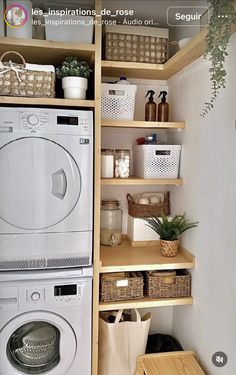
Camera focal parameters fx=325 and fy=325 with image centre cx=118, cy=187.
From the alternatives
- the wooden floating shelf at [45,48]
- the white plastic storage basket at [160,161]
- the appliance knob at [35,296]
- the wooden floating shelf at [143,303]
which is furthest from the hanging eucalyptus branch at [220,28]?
the appliance knob at [35,296]

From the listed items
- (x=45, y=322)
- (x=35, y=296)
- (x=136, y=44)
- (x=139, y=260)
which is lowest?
(x=45, y=322)

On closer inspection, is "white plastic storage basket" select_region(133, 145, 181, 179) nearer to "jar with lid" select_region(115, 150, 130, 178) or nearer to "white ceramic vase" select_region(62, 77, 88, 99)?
"jar with lid" select_region(115, 150, 130, 178)

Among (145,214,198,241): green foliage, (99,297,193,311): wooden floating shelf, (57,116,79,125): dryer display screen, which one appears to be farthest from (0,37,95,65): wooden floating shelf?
(99,297,193,311): wooden floating shelf

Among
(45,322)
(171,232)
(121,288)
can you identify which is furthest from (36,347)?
(171,232)

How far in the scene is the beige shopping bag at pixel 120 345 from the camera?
2197 millimetres

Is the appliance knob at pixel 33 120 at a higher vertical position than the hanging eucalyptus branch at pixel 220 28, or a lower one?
lower

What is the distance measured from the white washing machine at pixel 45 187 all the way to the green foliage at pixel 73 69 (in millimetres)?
262

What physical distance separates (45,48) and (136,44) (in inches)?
27.0

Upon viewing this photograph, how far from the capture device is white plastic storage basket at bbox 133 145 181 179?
2387 millimetres

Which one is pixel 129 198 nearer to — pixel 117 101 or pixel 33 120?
pixel 117 101

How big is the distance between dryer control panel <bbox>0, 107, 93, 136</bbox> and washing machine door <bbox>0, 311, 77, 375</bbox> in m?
1.13

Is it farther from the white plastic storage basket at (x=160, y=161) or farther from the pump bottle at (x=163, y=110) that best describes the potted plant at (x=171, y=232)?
the pump bottle at (x=163, y=110)

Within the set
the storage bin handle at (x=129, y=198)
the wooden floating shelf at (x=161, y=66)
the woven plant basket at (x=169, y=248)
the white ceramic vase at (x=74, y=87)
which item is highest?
the wooden floating shelf at (x=161, y=66)

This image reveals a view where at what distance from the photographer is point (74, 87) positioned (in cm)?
203
